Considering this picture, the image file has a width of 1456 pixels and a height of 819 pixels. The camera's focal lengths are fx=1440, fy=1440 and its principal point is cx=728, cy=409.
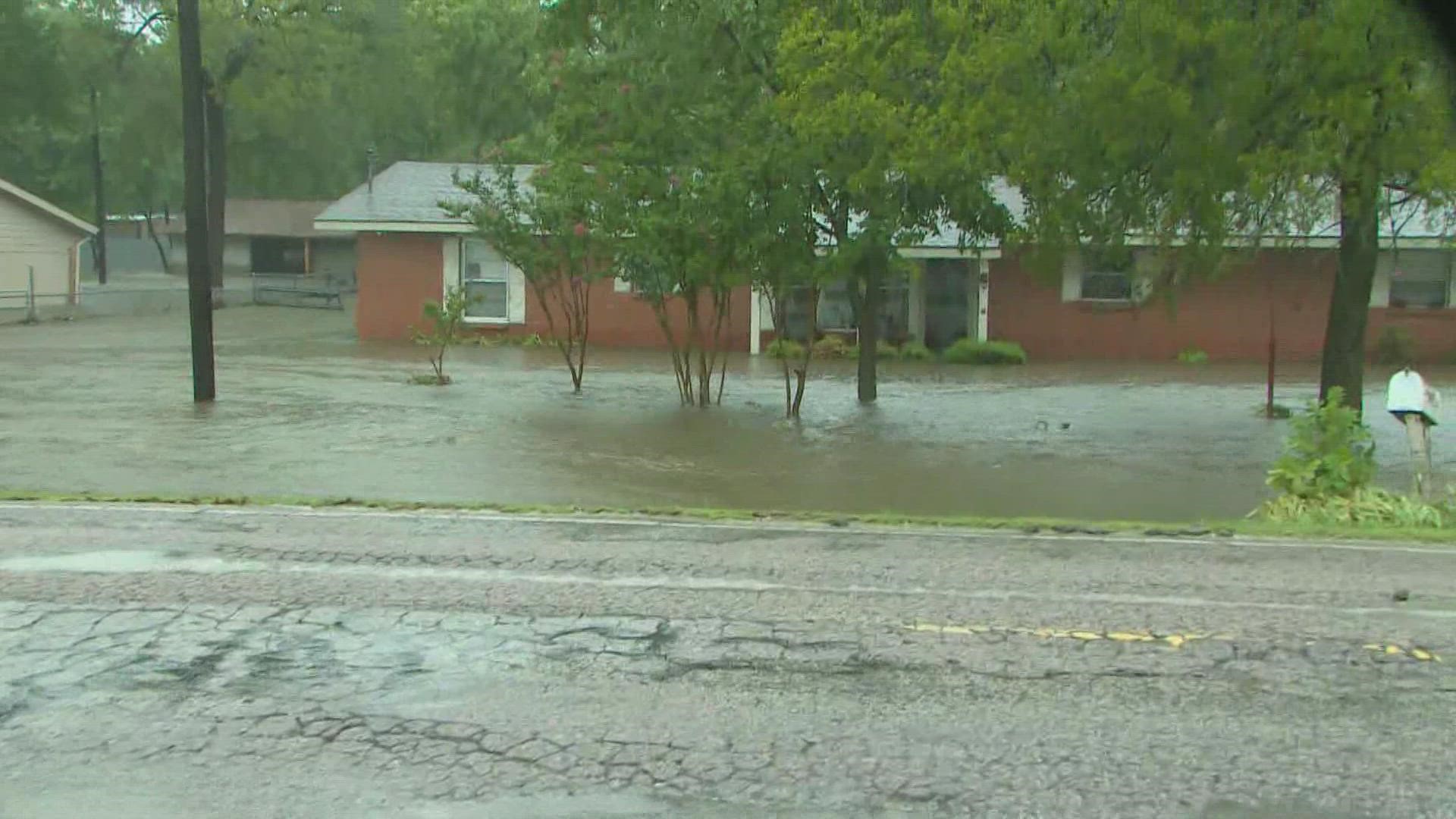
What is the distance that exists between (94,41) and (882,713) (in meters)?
52.5

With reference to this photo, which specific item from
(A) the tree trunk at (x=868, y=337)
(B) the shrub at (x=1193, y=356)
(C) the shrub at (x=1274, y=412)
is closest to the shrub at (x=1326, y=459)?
(C) the shrub at (x=1274, y=412)

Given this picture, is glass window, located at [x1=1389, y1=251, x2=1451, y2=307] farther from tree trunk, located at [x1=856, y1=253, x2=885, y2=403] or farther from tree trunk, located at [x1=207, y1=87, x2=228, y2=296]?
tree trunk, located at [x1=207, y1=87, x2=228, y2=296]

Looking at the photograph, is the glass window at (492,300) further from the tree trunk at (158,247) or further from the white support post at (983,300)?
the tree trunk at (158,247)

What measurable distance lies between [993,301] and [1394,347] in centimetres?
811

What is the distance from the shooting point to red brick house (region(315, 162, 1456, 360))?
30297 millimetres

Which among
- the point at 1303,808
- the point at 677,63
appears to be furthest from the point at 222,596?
the point at 677,63

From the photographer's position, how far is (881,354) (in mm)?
29594

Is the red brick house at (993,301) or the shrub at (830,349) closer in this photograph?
the shrub at (830,349)

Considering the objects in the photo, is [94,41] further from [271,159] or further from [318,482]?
[318,482]

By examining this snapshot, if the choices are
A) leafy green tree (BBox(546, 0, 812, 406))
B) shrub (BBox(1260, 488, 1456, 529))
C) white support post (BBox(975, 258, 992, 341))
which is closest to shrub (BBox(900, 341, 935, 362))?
white support post (BBox(975, 258, 992, 341))

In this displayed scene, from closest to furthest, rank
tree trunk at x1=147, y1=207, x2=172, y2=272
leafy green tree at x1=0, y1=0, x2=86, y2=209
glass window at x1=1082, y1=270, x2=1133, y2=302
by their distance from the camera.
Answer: glass window at x1=1082, y1=270, x2=1133, y2=302 → leafy green tree at x1=0, y1=0, x2=86, y2=209 → tree trunk at x1=147, y1=207, x2=172, y2=272

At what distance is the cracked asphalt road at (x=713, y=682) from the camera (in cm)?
489

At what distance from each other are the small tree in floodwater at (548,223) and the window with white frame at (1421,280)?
731 inches

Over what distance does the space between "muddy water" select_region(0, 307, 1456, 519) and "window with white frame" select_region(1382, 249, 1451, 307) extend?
186 inches
